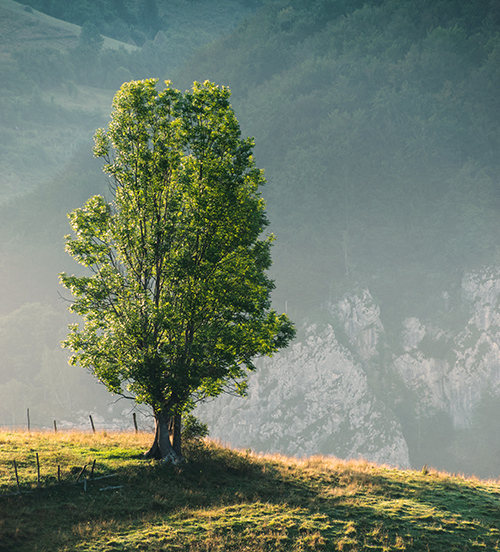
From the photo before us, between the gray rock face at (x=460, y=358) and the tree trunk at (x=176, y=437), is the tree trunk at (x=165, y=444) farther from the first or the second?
the gray rock face at (x=460, y=358)

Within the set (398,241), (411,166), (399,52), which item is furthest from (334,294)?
(399,52)

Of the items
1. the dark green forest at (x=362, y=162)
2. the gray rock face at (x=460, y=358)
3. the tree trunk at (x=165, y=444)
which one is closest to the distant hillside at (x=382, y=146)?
the dark green forest at (x=362, y=162)

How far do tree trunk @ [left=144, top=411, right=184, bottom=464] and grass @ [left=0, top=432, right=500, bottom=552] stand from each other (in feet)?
1.74

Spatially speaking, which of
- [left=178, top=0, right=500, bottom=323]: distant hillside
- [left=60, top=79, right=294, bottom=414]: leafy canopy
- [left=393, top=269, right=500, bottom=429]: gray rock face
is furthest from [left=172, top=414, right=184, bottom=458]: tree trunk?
[left=178, top=0, right=500, bottom=323]: distant hillside

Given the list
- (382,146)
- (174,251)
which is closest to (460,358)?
(382,146)

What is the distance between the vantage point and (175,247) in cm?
1717

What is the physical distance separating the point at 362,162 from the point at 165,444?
Result: 124m

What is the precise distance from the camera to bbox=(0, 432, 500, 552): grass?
10.9 meters

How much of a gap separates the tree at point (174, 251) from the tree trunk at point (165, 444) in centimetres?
5

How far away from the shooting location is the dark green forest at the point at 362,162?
370 feet

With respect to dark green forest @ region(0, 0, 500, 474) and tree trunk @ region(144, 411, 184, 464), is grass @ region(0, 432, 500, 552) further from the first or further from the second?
dark green forest @ region(0, 0, 500, 474)

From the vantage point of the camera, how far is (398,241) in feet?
387

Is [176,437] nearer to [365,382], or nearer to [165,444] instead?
[165,444]

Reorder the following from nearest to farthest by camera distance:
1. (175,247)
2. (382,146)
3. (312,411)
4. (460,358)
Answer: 1. (175,247)
2. (312,411)
3. (460,358)
4. (382,146)
